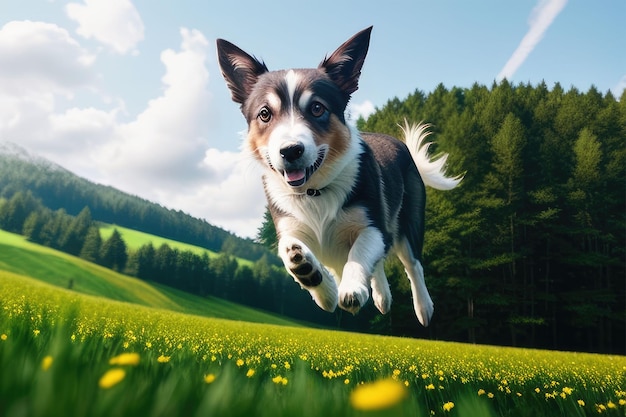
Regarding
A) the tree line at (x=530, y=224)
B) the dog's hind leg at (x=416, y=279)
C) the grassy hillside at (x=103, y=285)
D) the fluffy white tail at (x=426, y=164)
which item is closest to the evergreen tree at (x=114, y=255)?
the grassy hillside at (x=103, y=285)

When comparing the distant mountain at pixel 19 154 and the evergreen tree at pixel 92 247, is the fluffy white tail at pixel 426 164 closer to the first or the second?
the evergreen tree at pixel 92 247

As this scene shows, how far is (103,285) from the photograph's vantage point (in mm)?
40969

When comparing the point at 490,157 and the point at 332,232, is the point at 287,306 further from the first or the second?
the point at 332,232

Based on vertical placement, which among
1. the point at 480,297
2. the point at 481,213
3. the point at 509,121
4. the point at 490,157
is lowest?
the point at 480,297

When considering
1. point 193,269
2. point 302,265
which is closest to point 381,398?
point 302,265

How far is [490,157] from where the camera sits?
2706 cm

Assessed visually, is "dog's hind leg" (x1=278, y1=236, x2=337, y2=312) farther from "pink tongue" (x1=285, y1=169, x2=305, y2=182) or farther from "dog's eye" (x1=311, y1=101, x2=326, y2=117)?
"dog's eye" (x1=311, y1=101, x2=326, y2=117)

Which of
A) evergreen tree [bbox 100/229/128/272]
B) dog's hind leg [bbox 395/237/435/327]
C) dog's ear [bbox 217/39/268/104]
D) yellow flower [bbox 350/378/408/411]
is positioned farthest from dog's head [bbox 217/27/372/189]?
evergreen tree [bbox 100/229/128/272]

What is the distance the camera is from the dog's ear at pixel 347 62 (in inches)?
138

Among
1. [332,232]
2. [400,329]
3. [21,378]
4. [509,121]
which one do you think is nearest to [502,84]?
[509,121]

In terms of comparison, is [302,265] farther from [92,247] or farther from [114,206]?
[114,206]

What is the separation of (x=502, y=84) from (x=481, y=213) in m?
9.69

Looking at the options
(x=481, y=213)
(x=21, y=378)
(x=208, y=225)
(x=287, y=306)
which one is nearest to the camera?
(x=21, y=378)

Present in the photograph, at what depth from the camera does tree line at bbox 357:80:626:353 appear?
25828mm
